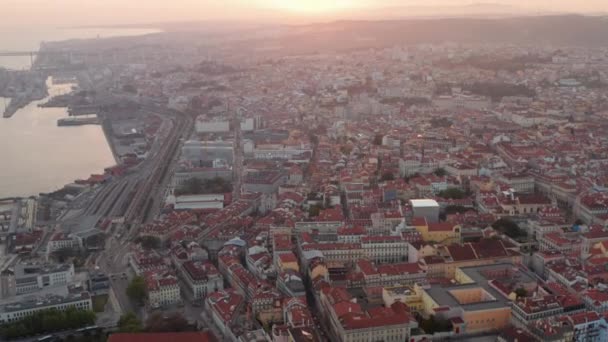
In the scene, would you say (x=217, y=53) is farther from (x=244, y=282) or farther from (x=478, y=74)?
(x=244, y=282)

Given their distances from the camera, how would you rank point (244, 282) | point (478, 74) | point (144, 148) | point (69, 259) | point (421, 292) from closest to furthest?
point (421, 292) < point (244, 282) < point (69, 259) < point (144, 148) < point (478, 74)

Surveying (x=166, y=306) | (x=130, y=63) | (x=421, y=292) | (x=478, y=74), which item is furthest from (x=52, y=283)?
(x=130, y=63)

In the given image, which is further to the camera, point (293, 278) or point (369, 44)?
point (369, 44)

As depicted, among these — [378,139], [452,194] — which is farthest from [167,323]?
[378,139]

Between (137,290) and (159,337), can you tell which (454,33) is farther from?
(159,337)

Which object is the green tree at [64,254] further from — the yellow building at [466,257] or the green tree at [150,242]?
the yellow building at [466,257]

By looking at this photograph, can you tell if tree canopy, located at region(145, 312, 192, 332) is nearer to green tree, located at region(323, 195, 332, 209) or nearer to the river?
green tree, located at region(323, 195, 332, 209)
